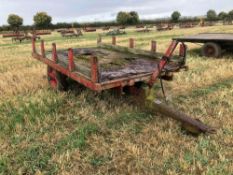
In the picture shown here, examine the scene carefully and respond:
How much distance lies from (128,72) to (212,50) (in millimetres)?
6269

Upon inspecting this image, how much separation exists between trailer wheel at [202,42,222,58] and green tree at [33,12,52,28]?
1933 inches

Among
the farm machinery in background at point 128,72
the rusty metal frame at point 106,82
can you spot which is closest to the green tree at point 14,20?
the farm machinery in background at point 128,72

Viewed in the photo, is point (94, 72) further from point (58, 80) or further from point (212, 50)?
point (212, 50)

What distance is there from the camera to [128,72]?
185 inches

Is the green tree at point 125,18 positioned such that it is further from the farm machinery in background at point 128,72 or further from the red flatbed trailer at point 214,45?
the farm machinery in background at point 128,72

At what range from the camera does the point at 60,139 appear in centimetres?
405

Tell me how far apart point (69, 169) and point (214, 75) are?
4.99m

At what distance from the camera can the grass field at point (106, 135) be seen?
3.41 metres

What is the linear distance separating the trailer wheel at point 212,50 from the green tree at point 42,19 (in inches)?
1933

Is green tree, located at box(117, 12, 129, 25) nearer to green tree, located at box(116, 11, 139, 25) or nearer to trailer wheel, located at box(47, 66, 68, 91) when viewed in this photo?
green tree, located at box(116, 11, 139, 25)

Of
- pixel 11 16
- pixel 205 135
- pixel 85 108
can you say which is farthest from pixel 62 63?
pixel 11 16

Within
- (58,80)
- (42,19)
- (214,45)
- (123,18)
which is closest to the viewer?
(58,80)

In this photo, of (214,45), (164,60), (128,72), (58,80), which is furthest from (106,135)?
(214,45)

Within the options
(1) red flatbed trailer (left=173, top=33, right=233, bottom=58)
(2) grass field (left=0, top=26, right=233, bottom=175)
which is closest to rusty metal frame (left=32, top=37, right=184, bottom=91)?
(2) grass field (left=0, top=26, right=233, bottom=175)
